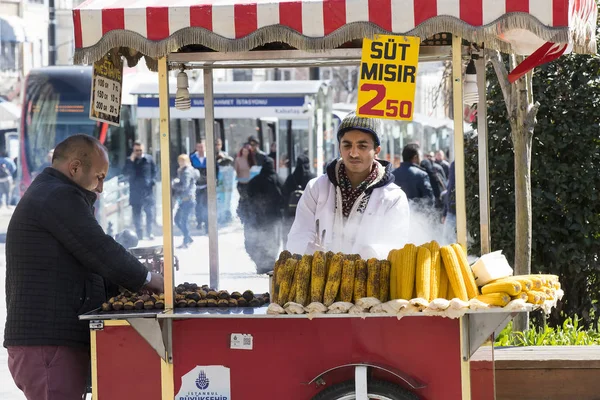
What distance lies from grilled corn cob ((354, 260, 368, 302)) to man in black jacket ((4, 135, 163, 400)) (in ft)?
3.68

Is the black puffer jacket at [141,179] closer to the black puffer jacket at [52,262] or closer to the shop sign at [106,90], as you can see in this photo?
the shop sign at [106,90]

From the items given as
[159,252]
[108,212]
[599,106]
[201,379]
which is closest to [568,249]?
[599,106]

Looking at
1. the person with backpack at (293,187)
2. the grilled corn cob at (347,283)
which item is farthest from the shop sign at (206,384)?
the person with backpack at (293,187)

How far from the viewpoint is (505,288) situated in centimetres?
428

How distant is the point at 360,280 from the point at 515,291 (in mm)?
700

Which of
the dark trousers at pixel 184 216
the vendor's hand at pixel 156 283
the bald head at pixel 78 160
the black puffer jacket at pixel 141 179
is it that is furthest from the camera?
the black puffer jacket at pixel 141 179

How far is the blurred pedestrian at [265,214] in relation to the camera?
50.4 ft

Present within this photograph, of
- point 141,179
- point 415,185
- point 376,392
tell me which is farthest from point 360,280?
point 141,179

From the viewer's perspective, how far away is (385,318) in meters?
4.42

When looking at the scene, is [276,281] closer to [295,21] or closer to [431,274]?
[431,274]

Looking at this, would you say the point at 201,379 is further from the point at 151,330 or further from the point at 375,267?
the point at 375,267

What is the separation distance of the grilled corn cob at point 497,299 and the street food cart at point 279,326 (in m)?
0.06

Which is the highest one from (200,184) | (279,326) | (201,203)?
(200,184)

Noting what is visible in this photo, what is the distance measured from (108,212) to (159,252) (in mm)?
14425
